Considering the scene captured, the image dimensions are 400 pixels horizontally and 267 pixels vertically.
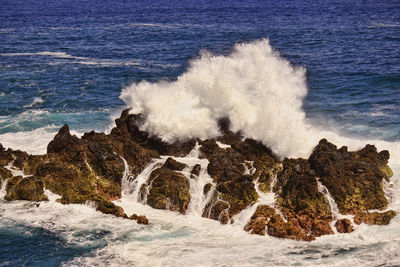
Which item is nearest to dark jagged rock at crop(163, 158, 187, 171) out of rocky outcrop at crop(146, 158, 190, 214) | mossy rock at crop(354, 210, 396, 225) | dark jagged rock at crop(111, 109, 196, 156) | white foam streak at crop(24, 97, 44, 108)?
rocky outcrop at crop(146, 158, 190, 214)

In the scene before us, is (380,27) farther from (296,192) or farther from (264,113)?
(296,192)

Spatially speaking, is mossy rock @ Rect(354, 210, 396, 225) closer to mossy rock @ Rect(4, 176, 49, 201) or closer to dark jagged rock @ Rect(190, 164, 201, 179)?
dark jagged rock @ Rect(190, 164, 201, 179)

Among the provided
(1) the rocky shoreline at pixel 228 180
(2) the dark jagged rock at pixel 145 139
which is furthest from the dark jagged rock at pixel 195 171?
(2) the dark jagged rock at pixel 145 139

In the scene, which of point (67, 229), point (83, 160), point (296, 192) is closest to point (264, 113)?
point (296, 192)

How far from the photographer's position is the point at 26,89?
118 feet

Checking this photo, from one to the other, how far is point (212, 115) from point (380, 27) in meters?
43.5

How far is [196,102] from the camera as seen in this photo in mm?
22844

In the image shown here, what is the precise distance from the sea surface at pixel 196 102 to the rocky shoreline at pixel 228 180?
19.5 inches

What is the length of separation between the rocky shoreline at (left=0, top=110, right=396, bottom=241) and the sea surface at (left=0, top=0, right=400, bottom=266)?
1.62 ft

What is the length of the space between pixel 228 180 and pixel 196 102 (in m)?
6.43

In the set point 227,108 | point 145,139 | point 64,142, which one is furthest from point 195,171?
point 64,142

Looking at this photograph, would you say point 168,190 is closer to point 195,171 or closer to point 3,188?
point 195,171

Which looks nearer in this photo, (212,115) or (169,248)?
(169,248)

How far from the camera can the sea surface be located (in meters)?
14.5
